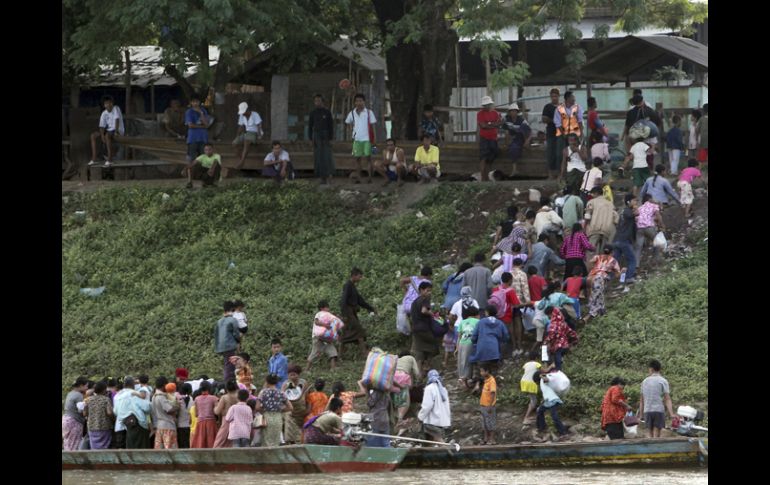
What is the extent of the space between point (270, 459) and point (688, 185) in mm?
9009

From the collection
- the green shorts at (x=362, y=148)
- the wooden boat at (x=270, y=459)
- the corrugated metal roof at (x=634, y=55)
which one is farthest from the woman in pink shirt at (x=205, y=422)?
the corrugated metal roof at (x=634, y=55)

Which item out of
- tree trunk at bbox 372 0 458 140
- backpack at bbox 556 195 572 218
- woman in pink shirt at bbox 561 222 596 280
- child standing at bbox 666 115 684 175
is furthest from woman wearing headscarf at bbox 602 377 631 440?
tree trunk at bbox 372 0 458 140

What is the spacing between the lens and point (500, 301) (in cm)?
1822

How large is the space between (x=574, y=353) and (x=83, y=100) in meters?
17.8

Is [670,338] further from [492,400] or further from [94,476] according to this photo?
[94,476]

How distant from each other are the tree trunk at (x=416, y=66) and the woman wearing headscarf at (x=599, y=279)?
331 inches

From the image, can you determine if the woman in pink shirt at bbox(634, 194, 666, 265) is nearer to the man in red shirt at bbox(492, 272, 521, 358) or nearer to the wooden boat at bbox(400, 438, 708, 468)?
the man in red shirt at bbox(492, 272, 521, 358)

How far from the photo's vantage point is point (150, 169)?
2975cm

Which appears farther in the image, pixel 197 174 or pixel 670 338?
pixel 197 174

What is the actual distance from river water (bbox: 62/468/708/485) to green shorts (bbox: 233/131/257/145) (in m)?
11.9

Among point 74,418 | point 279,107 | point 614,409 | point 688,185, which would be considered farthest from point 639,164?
point 74,418

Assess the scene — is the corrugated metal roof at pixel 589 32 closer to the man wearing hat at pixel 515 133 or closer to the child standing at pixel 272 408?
the man wearing hat at pixel 515 133

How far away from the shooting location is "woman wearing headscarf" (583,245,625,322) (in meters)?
18.8
